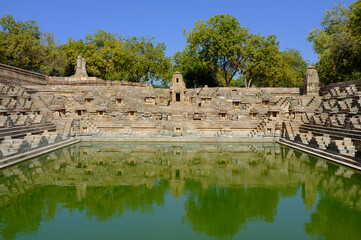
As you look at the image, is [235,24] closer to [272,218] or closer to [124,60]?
[124,60]

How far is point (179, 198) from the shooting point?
8.90m

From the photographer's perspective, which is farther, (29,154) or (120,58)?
(120,58)

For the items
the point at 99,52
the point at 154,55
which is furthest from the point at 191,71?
the point at 99,52

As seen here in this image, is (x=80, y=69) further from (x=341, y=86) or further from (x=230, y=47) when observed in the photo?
(x=341, y=86)

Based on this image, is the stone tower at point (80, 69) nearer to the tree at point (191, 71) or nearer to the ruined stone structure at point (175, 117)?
the ruined stone structure at point (175, 117)

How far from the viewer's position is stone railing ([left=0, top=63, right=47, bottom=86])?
99.2 ft

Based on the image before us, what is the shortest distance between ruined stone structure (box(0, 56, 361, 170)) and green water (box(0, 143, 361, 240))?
3635 millimetres

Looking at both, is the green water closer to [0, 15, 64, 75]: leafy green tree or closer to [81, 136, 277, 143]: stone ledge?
[81, 136, 277, 143]: stone ledge

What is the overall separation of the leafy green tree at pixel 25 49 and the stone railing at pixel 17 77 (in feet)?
24.9

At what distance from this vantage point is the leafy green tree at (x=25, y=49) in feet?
130

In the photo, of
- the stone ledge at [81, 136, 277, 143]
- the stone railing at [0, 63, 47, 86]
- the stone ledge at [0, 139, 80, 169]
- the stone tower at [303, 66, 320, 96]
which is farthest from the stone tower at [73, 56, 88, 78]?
the stone tower at [303, 66, 320, 96]

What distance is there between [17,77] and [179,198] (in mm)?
33184

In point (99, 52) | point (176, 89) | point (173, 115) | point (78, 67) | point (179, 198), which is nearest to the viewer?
point (179, 198)

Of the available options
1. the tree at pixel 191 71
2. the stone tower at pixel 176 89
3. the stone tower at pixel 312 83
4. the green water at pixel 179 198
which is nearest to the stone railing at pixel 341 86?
the stone tower at pixel 312 83
